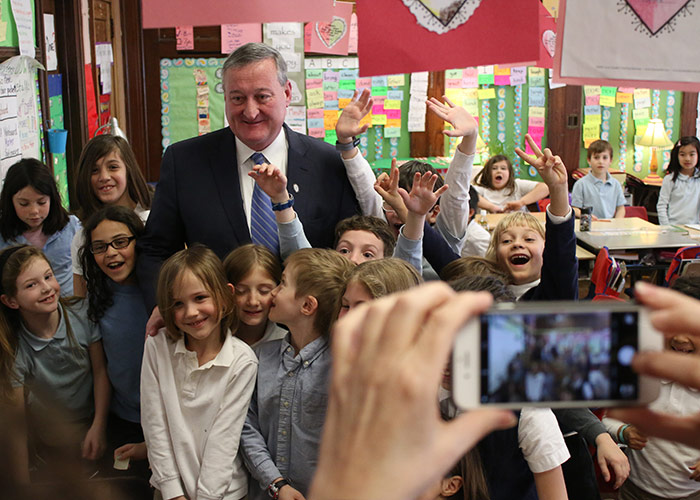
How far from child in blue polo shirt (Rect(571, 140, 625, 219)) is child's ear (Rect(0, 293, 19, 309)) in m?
5.35

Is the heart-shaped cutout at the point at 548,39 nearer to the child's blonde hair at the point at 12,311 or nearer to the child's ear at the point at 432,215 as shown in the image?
the child's ear at the point at 432,215

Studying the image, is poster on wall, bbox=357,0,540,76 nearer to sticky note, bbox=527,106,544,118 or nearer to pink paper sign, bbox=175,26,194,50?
pink paper sign, bbox=175,26,194,50

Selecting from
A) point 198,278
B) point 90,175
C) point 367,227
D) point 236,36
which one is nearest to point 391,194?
point 367,227

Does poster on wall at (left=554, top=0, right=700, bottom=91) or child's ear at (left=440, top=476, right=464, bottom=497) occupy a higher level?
poster on wall at (left=554, top=0, right=700, bottom=91)

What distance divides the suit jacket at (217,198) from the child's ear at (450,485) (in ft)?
3.53

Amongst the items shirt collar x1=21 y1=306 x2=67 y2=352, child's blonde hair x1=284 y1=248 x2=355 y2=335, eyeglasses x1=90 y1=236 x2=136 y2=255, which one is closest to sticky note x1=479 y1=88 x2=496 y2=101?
eyeglasses x1=90 y1=236 x2=136 y2=255

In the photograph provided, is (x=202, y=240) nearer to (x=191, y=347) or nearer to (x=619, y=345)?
(x=191, y=347)

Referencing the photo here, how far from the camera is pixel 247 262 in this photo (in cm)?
243

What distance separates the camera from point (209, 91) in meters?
7.33

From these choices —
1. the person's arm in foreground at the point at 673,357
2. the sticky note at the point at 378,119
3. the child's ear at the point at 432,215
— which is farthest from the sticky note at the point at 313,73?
the person's arm in foreground at the point at 673,357

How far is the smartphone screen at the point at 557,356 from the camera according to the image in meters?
0.78

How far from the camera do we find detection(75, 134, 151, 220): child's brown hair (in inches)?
135

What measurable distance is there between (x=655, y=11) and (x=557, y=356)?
4.38ft

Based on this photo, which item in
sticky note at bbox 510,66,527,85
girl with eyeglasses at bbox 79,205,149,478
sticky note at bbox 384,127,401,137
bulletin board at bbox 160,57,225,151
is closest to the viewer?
girl with eyeglasses at bbox 79,205,149,478
